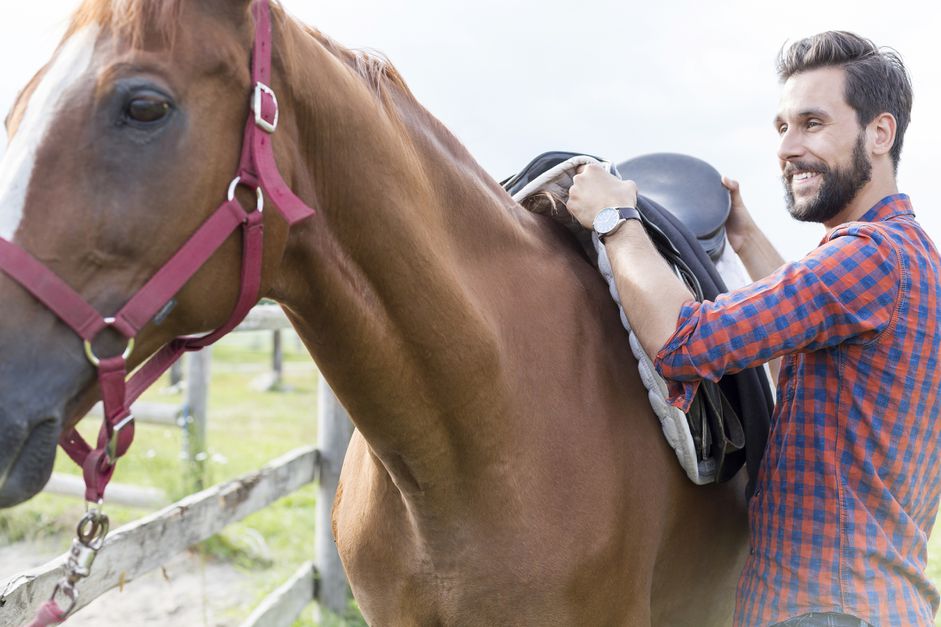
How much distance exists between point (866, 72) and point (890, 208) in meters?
0.31

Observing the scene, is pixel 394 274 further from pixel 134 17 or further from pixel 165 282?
pixel 134 17

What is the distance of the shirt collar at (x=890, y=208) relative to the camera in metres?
1.76

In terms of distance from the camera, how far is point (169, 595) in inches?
160

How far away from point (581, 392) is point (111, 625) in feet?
9.97

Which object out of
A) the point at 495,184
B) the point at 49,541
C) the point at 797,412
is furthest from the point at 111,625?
the point at 797,412

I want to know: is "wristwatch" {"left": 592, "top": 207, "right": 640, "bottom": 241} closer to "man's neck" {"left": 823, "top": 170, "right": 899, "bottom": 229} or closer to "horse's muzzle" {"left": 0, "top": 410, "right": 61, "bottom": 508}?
"man's neck" {"left": 823, "top": 170, "right": 899, "bottom": 229}

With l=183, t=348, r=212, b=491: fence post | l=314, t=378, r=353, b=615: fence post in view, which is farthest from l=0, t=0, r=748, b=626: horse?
l=183, t=348, r=212, b=491: fence post

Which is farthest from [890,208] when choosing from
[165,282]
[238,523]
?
[238,523]

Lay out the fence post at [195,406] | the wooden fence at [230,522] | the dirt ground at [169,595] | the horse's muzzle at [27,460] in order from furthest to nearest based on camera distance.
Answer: the fence post at [195,406]
the dirt ground at [169,595]
the wooden fence at [230,522]
the horse's muzzle at [27,460]

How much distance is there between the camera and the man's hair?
1.79m

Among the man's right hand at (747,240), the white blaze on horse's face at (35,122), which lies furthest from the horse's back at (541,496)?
the man's right hand at (747,240)

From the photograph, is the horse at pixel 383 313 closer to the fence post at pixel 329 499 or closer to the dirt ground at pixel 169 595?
the fence post at pixel 329 499

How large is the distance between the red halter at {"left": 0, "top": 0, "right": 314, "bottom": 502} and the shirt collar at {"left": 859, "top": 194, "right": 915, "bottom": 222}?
49.5 inches

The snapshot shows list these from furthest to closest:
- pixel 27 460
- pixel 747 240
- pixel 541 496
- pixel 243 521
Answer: pixel 243 521, pixel 747 240, pixel 541 496, pixel 27 460
